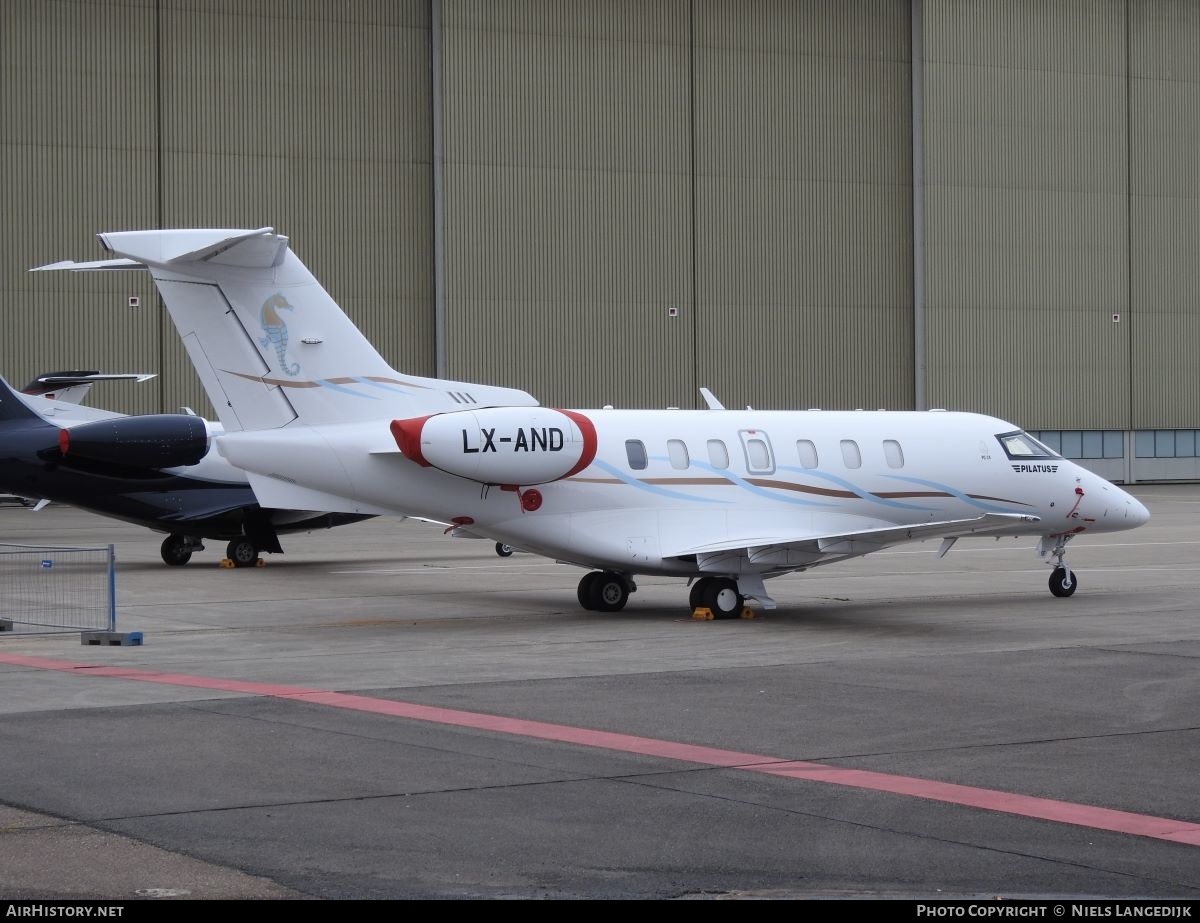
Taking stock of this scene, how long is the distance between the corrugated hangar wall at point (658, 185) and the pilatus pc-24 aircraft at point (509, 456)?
3309 centimetres

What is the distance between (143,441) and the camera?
27.5 meters

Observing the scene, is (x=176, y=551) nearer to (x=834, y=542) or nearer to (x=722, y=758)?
(x=834, y=542)

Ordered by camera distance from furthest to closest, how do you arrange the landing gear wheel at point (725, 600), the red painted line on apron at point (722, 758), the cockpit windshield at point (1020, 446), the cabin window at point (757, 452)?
1. the cockpit windshield at point (1020, 446)
2. the cabin window at point (757, 452)
3. the landing gear wheel at point (725, 600)
4. the red painted line on apron at point (722, 758)

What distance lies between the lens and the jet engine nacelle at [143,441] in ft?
90.3

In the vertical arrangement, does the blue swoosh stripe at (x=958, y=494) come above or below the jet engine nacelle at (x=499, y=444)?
below

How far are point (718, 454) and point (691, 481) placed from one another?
626 mm

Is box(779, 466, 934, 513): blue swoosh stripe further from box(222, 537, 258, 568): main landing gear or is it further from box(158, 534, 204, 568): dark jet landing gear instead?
box(158, 534, 204, 568): dark jet landing gear

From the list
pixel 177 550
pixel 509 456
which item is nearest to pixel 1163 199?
pixel 177 550

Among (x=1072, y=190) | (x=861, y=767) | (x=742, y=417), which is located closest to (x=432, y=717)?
(x=861, y=767)

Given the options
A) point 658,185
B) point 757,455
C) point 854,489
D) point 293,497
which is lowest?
point 854,489

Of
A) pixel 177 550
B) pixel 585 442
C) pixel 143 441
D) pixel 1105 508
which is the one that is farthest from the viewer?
pixel 177 550

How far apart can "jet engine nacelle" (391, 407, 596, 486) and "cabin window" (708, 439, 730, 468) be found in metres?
1.95

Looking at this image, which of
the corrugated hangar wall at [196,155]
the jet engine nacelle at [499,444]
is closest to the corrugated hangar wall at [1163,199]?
the corrugated hangar wall at [196,155]

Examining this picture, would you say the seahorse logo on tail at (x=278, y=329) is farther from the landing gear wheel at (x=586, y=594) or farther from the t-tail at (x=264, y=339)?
the landing gear wheel at (x=586, y=594)
